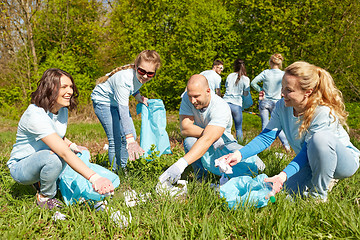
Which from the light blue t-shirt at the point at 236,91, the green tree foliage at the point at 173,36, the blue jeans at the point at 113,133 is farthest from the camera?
the green tree foliage at the point at 173,36

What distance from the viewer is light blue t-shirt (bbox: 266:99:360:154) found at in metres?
2.29

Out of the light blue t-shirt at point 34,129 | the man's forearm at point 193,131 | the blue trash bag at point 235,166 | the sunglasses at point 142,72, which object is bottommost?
the blue trash bag at point 235,166

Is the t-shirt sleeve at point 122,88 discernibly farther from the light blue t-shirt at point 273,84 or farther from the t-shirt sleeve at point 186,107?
the light blue t-shirt at point 273,84

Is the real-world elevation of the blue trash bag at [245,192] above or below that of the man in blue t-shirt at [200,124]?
below

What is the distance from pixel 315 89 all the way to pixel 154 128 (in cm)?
192

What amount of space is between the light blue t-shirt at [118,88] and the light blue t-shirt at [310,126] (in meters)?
1.49

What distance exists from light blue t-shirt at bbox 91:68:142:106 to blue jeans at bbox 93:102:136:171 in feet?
0.29

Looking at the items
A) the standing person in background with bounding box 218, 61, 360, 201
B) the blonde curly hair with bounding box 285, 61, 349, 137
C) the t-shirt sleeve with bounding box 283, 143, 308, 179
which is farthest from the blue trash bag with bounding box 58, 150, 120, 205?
the blonde curly hair with bounding box 285, 61, 349, 137

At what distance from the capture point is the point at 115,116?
3.59 m

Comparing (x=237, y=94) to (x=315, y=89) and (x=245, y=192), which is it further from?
(x=245, y=192)

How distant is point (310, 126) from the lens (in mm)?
2355

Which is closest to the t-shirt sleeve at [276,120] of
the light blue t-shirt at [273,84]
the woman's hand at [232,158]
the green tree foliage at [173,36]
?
the woman's hand at [232,158]

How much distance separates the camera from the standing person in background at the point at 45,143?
223cm

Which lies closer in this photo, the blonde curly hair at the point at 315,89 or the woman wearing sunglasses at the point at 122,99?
the blonde curly hair at the point at 315,89
